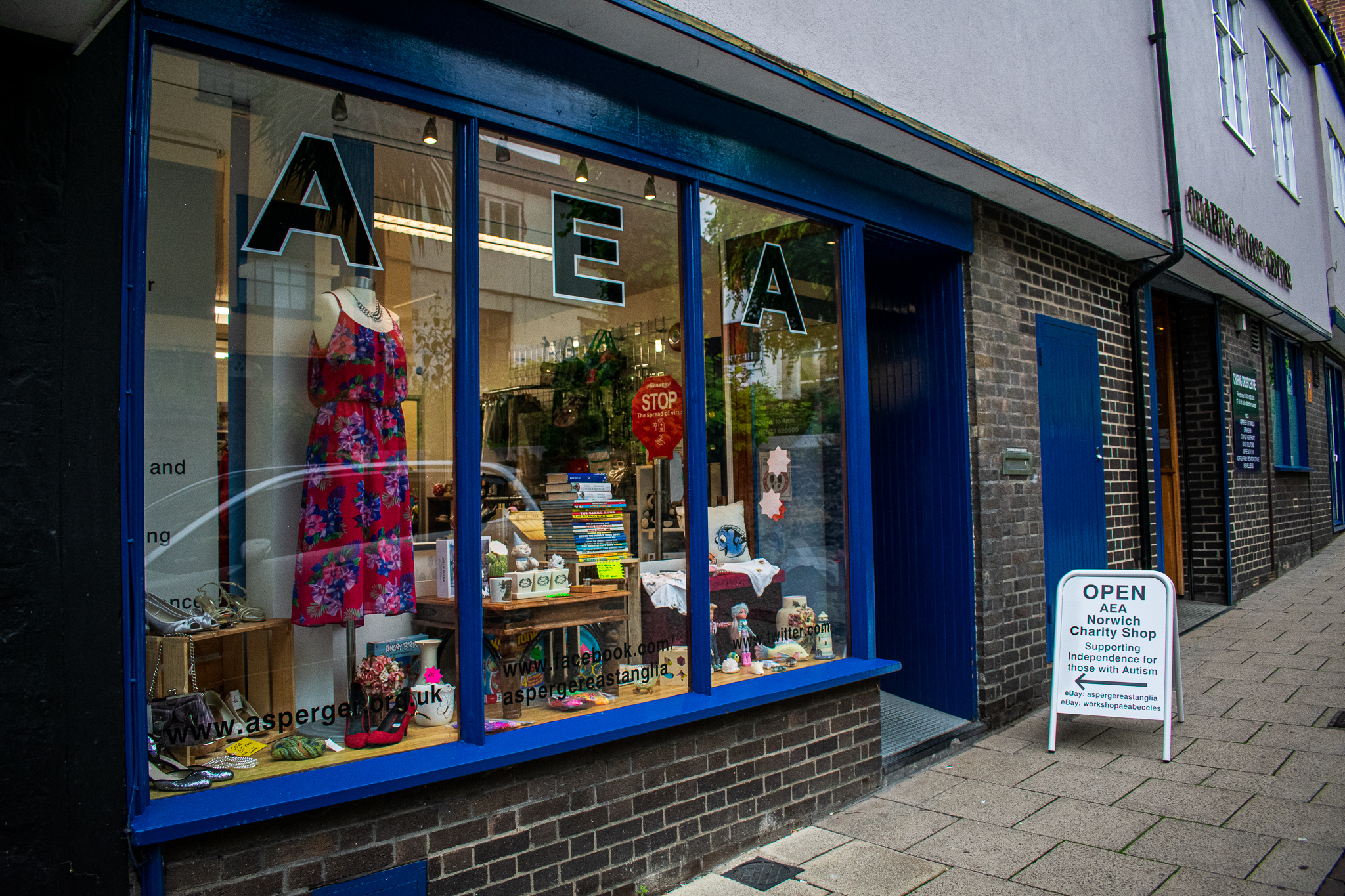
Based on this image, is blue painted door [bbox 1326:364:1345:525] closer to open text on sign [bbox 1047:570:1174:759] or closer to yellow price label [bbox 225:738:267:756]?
open text on sign [bbox 1047:570:1174:759]

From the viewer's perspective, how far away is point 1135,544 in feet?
24.7

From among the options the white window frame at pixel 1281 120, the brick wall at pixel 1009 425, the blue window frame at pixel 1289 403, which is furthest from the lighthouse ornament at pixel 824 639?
the white window frame at pixel 1281 120

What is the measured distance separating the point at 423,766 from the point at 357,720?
14.6 inches

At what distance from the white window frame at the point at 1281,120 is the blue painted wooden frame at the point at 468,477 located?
9.09 metres

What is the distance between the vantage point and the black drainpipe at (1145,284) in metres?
7.54

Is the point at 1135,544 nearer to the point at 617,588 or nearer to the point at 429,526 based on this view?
the point at 617,588

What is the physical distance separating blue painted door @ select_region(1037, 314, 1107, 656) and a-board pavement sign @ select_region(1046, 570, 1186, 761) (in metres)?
0.89

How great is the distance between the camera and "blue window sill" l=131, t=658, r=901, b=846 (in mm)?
2541

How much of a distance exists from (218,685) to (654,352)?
2.56 metres

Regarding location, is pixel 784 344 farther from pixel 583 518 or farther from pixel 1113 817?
pixel 1113 817

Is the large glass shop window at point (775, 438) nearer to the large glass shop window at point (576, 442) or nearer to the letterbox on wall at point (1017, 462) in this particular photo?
the large glass shop window at point (576, 442)

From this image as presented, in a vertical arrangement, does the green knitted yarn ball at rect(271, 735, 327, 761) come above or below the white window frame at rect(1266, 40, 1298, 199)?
below

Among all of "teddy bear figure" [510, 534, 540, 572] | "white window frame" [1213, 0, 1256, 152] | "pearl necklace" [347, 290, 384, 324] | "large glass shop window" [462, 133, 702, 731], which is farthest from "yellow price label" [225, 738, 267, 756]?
"white window frame" [1213, 0, 1256, 152]

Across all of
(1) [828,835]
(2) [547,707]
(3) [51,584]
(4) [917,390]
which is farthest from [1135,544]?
(3) [51,584]
